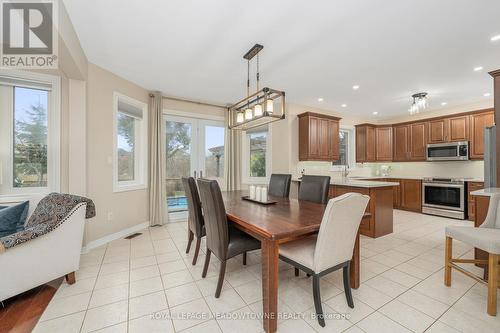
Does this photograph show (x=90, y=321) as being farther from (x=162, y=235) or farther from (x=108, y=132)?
(x=108, y=132)

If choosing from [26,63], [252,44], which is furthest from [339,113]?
[26,63]

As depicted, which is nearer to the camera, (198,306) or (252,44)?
(198,306)

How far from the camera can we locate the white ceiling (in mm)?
1969

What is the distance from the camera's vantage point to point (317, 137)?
16.0 feet

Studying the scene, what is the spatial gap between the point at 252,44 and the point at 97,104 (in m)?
2.39

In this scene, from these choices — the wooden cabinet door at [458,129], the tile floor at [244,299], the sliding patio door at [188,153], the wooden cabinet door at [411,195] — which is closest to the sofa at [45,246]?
the tile floor at [244,299]

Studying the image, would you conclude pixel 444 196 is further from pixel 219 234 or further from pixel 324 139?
pixel 219 234

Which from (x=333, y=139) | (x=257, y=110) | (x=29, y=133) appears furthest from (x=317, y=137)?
(x=29, y=133)

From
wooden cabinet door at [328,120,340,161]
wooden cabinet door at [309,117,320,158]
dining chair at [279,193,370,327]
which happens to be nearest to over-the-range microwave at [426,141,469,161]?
wooden cabinet door at [328,120,340,161]

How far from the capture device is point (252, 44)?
2525 mm

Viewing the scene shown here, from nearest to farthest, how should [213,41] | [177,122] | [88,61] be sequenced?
[213,41] → [88,61] → [177,122]

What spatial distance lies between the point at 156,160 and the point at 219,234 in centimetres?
275

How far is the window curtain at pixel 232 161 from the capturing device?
4.71 meters

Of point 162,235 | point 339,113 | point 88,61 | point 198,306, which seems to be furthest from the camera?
point 339,113
